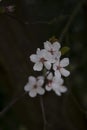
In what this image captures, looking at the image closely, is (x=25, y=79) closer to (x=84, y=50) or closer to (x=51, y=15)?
(x=51, y=15)

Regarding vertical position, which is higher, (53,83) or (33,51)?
(33,51)

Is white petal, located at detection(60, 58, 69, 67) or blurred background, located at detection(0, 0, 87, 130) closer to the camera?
white petal, located at detection(60, 58, 69, 67)

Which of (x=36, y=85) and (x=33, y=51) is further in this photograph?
(x=33, y=51)

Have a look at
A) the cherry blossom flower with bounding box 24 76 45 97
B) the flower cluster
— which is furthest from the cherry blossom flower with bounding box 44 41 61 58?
the cherry blossom flower with bounding box 24 76 45 97

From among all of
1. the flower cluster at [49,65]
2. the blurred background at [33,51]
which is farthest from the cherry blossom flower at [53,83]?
the blurred background at [33,51]

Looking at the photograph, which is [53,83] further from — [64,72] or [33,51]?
[33,51]

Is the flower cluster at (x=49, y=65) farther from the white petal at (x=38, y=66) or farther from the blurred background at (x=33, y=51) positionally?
the blurred background at (x=33, y=51)

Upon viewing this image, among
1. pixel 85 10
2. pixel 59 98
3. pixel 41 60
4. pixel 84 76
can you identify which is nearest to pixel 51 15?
pixel 85 10

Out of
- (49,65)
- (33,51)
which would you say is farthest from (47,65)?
(33,51)

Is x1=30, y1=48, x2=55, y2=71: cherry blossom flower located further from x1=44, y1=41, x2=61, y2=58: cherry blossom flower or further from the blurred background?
the blurred background
